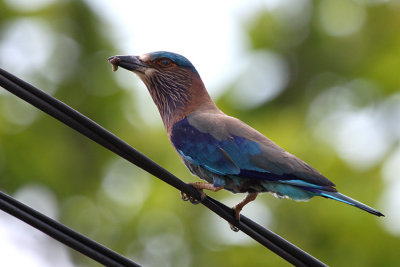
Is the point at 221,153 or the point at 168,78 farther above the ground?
the point at 168,78

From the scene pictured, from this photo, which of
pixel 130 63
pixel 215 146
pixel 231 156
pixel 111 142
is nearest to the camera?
pixel 111 142

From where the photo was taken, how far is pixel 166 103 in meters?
4.98

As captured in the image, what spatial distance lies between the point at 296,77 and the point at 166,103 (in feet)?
17.4

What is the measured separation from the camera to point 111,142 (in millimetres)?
3033

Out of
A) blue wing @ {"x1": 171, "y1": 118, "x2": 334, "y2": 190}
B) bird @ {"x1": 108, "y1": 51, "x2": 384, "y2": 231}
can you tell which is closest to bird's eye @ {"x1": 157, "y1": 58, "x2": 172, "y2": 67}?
bird @ {"x1": 108, "y1": 51, "x2": 384, "y2": 231}

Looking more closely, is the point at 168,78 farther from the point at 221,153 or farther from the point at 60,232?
the point at 60,232

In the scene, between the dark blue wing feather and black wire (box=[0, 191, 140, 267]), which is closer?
black wire (box=[0, 191, 140, 267])

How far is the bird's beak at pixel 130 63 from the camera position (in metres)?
4.86

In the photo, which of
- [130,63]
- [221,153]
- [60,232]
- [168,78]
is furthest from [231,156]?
[60,232]

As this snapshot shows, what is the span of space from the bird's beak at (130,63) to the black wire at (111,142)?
5.43ft

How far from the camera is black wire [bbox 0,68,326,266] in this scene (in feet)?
9.45

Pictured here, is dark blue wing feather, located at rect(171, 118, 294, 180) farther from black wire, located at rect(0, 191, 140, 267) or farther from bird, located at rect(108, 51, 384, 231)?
black wire, located at rect(0, 191, 140, 267)

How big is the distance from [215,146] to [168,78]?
834 mm

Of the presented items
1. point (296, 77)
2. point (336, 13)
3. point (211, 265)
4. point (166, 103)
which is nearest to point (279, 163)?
point (166, 103)
